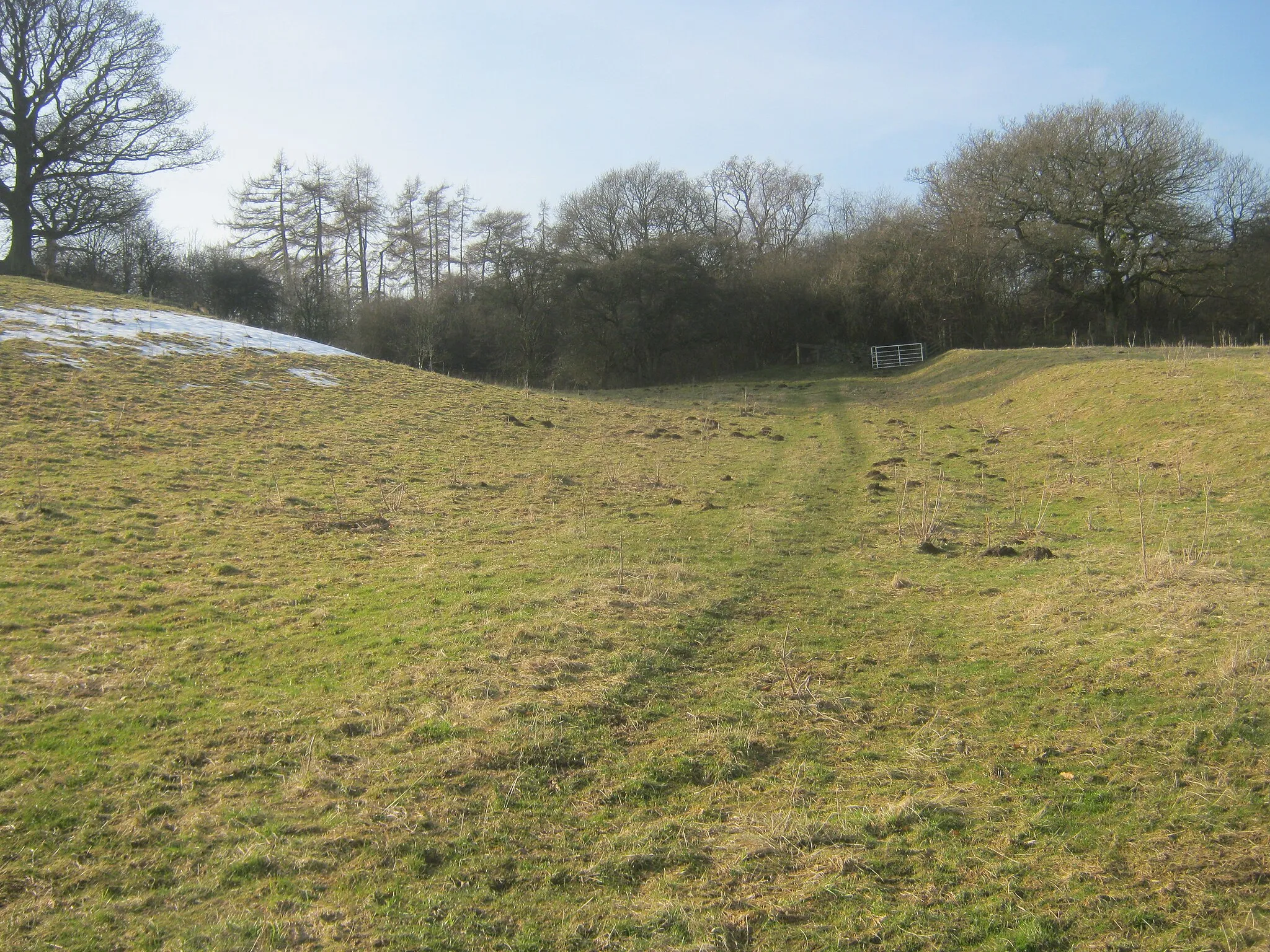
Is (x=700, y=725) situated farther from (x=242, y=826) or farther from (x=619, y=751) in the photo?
(x=242, y=826)

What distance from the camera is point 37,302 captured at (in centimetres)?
2422

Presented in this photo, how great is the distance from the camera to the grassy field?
4.10 metres

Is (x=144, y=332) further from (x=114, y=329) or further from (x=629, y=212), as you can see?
(x=629, y=212)

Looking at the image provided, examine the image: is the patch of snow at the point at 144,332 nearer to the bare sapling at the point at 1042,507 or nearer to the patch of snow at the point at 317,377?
the patch of snow at the point at 317,377

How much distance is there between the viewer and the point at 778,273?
45156mm

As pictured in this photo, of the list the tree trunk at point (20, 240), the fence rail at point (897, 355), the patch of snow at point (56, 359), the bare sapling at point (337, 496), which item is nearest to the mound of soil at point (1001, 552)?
the bare sapling at point (337, 496)

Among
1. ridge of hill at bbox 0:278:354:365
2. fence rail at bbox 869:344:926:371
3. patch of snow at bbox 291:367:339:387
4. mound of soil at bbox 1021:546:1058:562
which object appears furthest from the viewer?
fence rail at bbox 869:344:926:371

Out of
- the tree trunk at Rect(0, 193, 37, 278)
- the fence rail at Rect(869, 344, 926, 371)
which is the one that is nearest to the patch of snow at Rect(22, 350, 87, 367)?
the tree trunk at Rect(0, 193, 37, 278)

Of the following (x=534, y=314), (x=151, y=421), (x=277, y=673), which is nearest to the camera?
(x=277, y=673)

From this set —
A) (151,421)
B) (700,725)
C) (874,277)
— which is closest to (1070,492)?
(700,725)

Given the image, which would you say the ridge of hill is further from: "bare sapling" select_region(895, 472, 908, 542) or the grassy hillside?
"bare sapling" select_region(895, 472, 908, 542)

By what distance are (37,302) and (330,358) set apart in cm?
813

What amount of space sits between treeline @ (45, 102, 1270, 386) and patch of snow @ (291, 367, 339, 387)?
603 inches

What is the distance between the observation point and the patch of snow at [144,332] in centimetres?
2116
